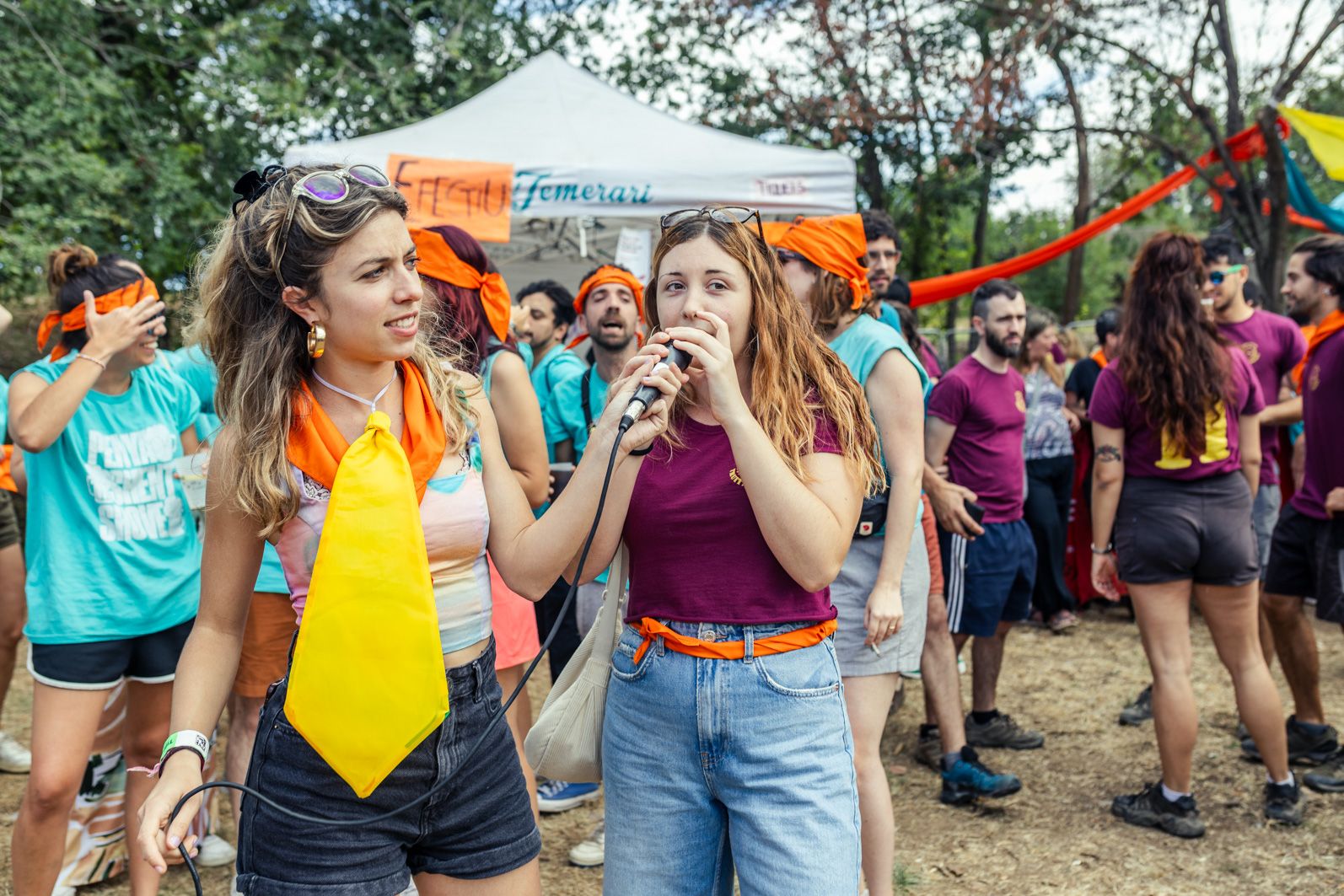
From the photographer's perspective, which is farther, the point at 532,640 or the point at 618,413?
the point at 532,640

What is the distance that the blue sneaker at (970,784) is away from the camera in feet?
14.1

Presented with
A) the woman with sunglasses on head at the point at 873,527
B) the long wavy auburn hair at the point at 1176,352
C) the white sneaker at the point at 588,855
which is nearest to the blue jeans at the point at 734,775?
the woman with sunglasses on head at the point at 873,527

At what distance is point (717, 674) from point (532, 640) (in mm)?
1369

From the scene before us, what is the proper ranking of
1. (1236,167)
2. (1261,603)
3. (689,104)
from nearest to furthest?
(1261,603)
(1236,167)
(689,104)

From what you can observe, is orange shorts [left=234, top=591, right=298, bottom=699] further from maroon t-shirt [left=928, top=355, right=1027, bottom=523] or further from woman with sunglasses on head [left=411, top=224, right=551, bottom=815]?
maroon t-shirt [left=928, top=355, right=1027, bottom=523]

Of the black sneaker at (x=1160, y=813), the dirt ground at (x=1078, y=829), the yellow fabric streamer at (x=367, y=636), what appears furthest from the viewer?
the black sneaker at (x=1160, y=813)

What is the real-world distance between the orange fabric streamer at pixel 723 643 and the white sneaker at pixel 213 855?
2600 millimetres

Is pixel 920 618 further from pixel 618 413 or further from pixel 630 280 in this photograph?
pixel 630 280

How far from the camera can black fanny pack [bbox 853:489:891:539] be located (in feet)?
9.82

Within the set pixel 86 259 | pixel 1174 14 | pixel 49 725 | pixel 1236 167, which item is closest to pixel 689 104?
pixel 1174 14

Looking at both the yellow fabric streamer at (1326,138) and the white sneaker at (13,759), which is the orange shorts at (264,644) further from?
the yellow fabric streamer at (1326,138)

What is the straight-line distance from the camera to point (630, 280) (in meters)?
4.60

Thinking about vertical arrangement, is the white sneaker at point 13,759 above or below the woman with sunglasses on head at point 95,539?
below

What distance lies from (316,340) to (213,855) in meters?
2.80
